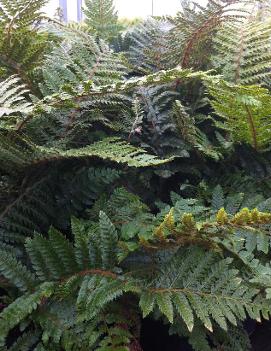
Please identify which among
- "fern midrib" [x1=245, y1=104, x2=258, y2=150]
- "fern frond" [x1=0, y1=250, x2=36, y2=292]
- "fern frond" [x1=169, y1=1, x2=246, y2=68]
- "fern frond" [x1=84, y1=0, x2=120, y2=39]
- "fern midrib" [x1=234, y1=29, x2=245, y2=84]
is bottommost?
"fern frond" [x1=0, y1=250, x2=36, y2=292]

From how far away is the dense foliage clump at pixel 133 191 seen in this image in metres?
0.64

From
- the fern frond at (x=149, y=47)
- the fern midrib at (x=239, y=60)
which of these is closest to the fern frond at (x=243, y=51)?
the fern midrib at (x=239, y=60)

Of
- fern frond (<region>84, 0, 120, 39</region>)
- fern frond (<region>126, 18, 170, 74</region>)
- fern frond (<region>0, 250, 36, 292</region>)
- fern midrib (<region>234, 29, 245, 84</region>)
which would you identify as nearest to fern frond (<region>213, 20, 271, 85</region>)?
fern midrib (<region>234, 29, 245, 84</region>)

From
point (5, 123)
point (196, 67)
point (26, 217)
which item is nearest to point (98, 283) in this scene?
point (26, 217)

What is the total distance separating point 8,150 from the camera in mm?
708

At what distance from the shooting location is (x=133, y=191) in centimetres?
85

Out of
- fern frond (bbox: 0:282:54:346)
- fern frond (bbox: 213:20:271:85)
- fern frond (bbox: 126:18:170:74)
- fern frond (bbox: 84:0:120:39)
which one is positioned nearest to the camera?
fern frond (bbox: 0:282:54:346)

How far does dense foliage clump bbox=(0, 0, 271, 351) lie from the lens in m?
0.64

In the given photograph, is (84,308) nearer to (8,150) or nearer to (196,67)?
(8,150)

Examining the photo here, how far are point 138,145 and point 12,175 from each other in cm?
25

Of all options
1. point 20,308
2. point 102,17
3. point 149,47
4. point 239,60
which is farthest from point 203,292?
point 102,17

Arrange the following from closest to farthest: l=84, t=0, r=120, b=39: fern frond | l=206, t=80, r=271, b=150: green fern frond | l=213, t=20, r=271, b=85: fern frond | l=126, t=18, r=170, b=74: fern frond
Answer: l=206, t=80, r=271, b=150: green fern frond → l=213, t=20, r=271, b=85: fern frond → l=126, t=18, r=170, b=74: fern frond → l=84, t=0, r=120, b=39: fern frond

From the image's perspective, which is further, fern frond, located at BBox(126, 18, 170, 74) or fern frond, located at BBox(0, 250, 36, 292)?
fern frond, located at BBox(126, 18, 170, 74)

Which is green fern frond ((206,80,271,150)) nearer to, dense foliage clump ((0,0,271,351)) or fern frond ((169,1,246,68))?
dense foliage clump ((0,0,271,351))
